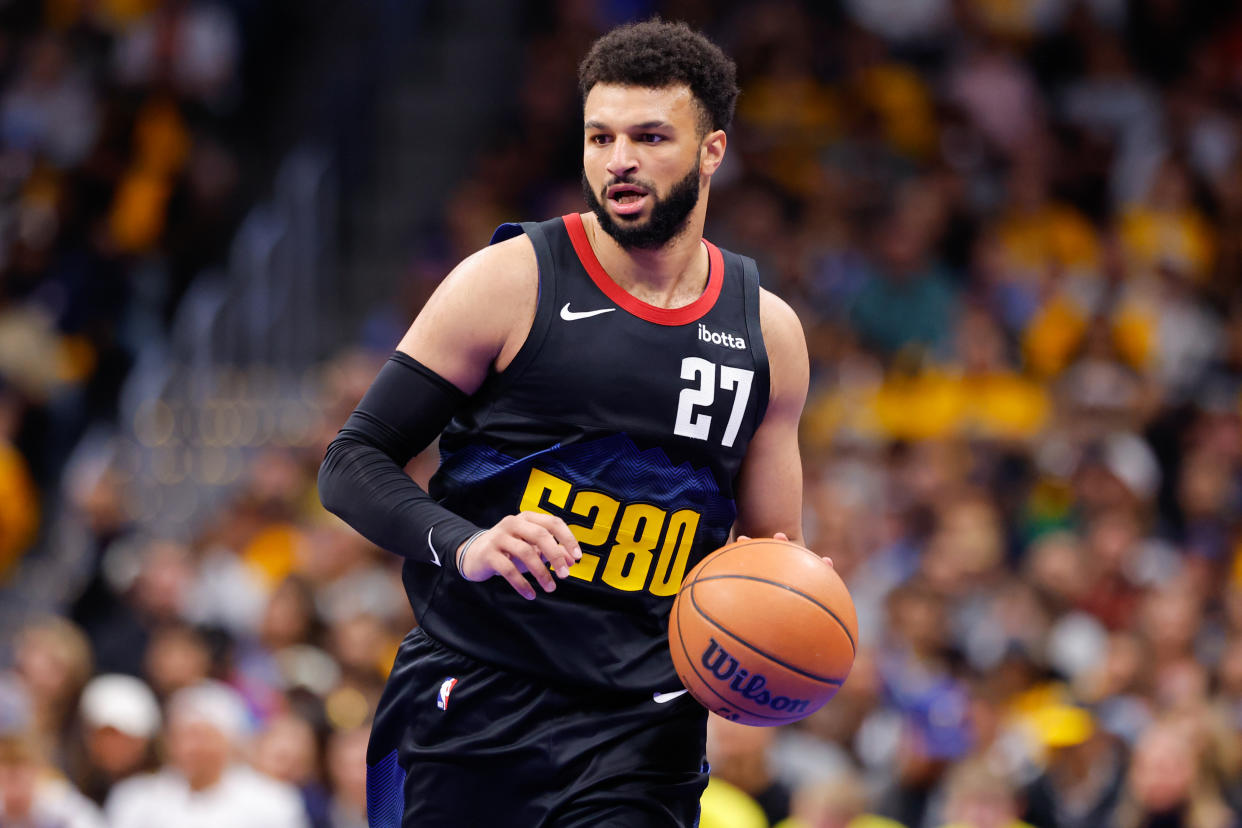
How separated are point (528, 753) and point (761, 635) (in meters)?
0.58

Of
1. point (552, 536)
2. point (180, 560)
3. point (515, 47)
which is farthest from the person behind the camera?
point (515, 47)

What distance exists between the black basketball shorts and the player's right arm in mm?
383

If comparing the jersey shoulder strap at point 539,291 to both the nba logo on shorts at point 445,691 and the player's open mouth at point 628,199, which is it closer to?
the player's open mouth at point 628,199

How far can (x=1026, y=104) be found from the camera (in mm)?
11633

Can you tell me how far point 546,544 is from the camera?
3.14m

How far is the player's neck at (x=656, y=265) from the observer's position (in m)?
3.76

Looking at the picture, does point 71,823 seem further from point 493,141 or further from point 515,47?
point 515,47

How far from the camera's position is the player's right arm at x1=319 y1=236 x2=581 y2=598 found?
3443 mm

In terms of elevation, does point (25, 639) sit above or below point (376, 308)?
below

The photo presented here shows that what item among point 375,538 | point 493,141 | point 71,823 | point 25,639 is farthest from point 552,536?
point 493,141

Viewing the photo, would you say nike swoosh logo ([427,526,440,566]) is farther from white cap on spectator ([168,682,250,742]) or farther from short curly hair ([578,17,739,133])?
white cap on spectator ([168,682,250,742])

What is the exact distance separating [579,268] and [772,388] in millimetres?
552

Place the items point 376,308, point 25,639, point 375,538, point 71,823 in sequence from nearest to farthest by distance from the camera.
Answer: point 375,538 < point 71,823 < point 25,639 < point 376,308

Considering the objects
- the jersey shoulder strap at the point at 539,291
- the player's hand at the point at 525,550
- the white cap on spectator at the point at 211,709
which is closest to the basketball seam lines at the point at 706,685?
the player's hand at the point at 525,550
